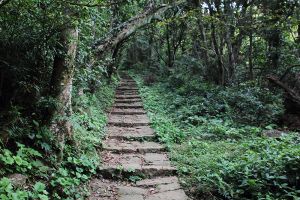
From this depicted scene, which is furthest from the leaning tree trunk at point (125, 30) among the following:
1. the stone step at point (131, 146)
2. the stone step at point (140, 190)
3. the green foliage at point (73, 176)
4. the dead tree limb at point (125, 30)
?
the stone step at point (140, 190)

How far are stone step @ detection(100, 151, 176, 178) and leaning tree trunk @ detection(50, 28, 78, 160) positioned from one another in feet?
3.32

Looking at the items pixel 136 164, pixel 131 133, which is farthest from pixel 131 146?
pixel 136 164

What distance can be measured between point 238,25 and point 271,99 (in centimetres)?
356

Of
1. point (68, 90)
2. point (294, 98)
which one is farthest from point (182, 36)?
point (68, 90)

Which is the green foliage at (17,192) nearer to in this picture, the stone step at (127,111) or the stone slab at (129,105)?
the stone step at (127,111)

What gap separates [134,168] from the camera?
219 inches

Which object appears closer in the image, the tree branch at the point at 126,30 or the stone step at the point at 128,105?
the tree branch at the point at 126,30

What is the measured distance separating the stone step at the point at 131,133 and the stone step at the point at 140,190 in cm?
202

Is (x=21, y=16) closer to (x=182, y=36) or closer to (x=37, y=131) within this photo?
(x=37, y=131)

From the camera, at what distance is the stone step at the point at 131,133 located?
737 cm

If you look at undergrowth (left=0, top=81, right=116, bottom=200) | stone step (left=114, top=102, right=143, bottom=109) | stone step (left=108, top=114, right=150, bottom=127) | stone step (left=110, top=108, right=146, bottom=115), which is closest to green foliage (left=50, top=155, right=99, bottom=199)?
undergrowth (left=0, top=81, right=116, bottom=200)

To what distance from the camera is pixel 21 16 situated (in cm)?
407

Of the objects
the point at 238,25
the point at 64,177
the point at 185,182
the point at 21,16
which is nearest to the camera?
the point at 21,16

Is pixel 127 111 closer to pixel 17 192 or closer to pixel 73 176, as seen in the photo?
pixel 73 176
